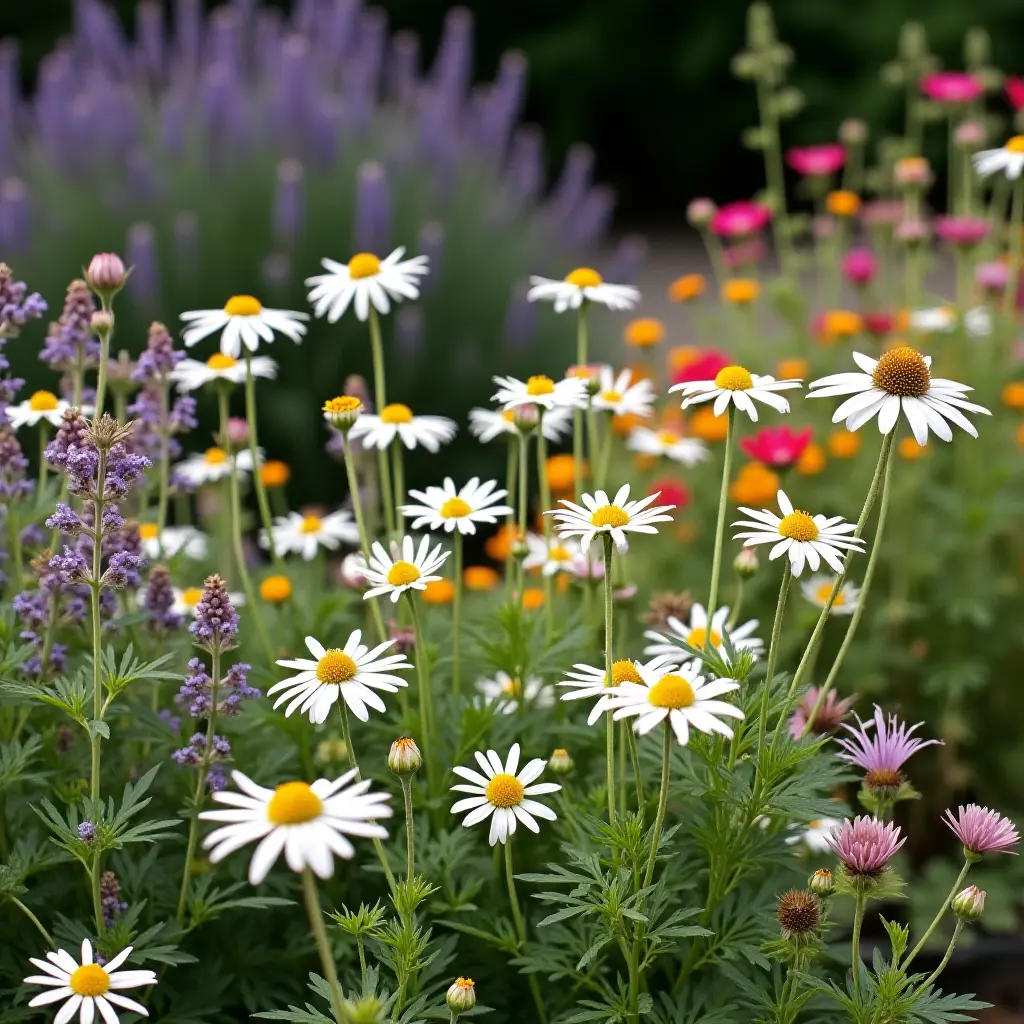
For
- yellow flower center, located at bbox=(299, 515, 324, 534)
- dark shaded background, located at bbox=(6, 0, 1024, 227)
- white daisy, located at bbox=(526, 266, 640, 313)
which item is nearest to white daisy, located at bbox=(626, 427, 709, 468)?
white daisy, located at bbox=(526, 266, 640, 313)

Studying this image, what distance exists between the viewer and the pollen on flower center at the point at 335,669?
4.66 feet

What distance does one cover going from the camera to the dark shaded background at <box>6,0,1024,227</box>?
8.80m

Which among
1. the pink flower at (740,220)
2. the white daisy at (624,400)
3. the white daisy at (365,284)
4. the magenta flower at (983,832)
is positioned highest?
the white daisy at (365,284)

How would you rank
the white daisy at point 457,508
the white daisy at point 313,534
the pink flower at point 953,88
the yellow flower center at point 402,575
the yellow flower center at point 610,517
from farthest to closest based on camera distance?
the pink flower at point 953,88, the white daisy at point 313,534, the white daisy at point 457,508, the yellow flower center at point 402,575, the yellow flower center at point 610,517

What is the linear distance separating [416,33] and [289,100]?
18.4 feet

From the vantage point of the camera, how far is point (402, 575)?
62.2 inches

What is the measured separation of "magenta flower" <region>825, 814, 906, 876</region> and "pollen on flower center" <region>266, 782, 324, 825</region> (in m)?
0.59

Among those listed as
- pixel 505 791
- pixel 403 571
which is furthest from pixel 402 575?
pixel 505 791

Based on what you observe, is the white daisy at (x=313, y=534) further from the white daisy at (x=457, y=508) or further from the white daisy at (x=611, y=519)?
the white daisy at (x=611, y=519)

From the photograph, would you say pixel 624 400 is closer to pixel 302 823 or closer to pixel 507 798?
pixel 507 798

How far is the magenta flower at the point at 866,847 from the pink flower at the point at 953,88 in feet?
8.28

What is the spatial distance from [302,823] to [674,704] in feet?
1.23

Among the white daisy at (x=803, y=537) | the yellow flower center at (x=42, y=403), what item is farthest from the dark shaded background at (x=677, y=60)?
the white daisy at (x=803, y=537)

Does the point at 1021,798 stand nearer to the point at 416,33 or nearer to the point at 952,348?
the point at 952,348
